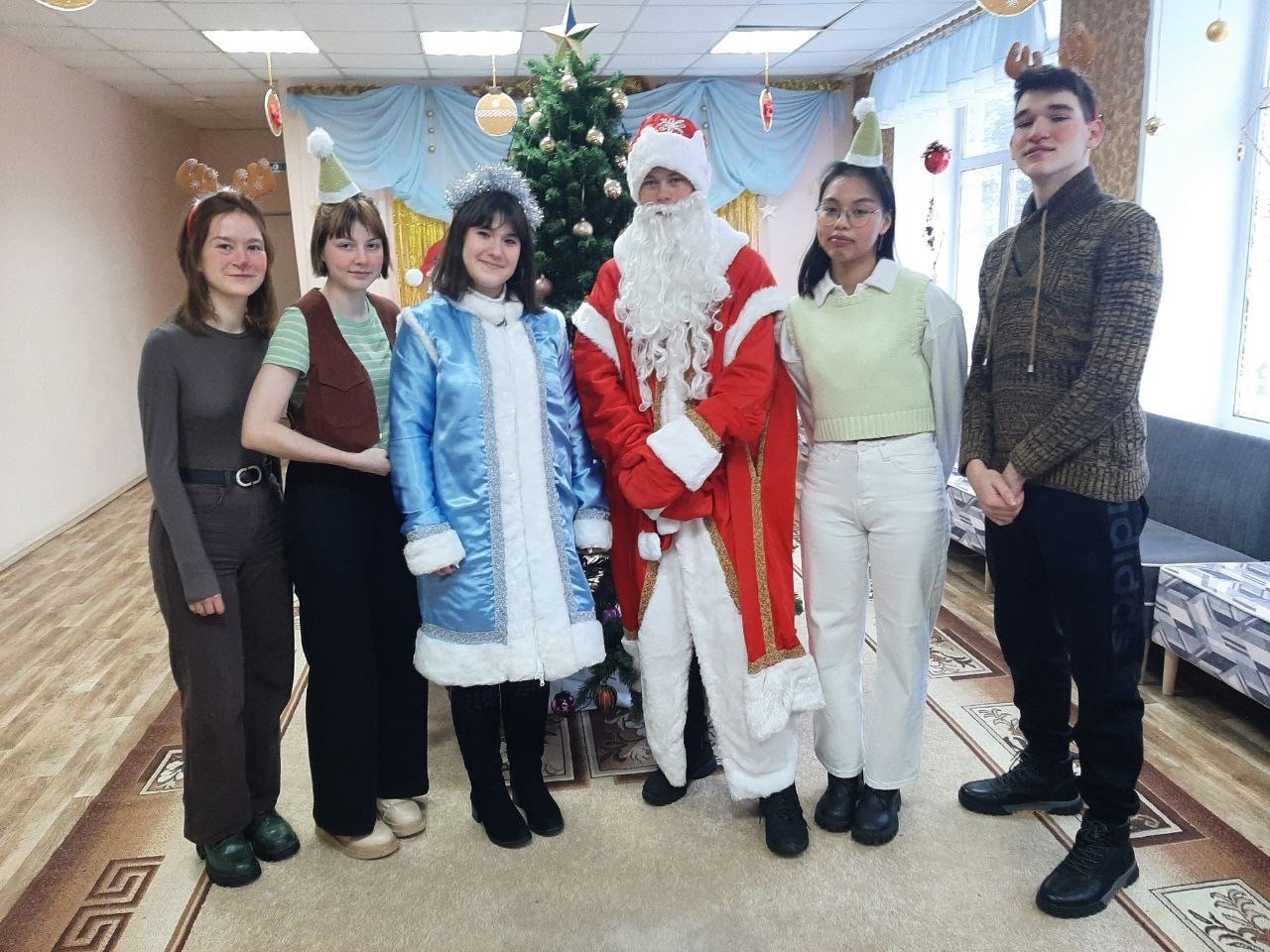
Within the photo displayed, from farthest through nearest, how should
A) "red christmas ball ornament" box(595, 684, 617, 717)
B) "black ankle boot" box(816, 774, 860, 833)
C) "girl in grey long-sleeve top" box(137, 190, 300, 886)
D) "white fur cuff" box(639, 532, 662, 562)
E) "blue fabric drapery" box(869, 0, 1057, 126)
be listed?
1. "blue fabric drapery" box(869, 0, 1057, 126)
2. "red christmas ball ornament" box(595, 684, 617, 717)
3. "black ankle boot" box(816, 774, 860, 833)
4. "white fur cuff" box(639, 532, 662, 562)
5. "girl in grey long-sleeve top" box(137, 190, 300, 886)

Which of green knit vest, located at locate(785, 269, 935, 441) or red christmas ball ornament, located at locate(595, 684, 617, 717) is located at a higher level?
green knit vest, located at locate(785, 269, 935, 441)

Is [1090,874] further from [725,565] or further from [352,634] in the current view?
[352,634]

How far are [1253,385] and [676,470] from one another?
10.6ft

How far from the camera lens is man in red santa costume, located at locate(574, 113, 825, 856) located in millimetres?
1990

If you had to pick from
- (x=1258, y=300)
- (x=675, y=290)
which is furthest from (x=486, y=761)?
(x=1258, y=300)

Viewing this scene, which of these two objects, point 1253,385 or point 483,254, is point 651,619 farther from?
point 1253,385

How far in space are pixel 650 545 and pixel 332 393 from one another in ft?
2.53

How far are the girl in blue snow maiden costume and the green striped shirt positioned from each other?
8 cm

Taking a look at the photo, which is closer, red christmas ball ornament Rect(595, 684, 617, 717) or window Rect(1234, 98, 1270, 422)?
red christmas ball ornament Rect(595, 684, 617, 717)

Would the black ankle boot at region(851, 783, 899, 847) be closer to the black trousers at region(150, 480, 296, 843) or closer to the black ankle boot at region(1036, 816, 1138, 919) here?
the black ankle boot at region(1036, 816, 1138, 919)

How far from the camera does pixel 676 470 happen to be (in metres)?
1.95

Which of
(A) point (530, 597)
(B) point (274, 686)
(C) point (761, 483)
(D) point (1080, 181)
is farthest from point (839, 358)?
(B) point (274, 686)

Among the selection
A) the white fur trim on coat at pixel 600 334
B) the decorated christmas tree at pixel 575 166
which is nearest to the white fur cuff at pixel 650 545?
the white fur trim on coat at pixel 600 334

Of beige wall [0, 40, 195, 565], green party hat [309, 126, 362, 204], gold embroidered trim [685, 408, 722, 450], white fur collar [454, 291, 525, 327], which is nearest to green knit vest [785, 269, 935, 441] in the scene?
gold embroidered trim [685, 408, 722, 450]
